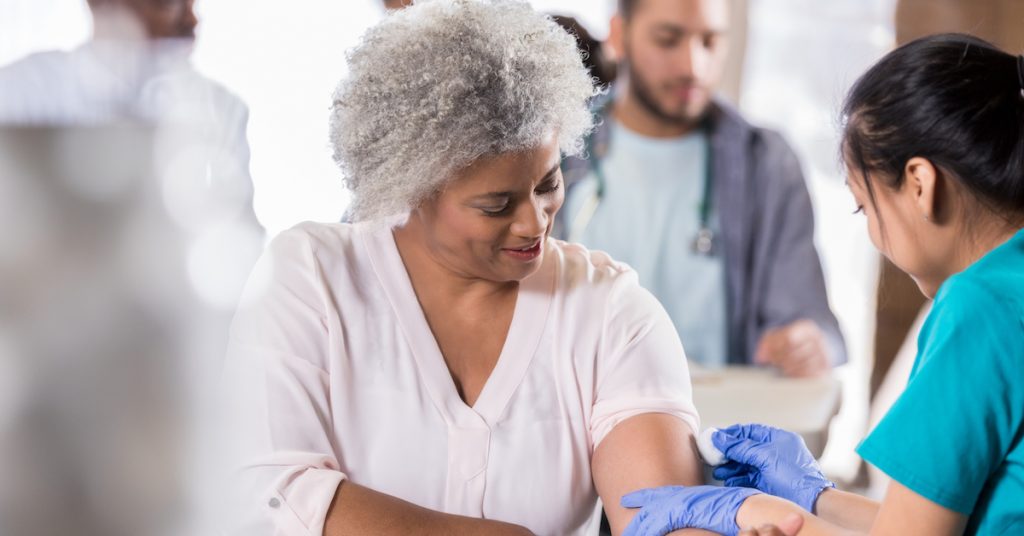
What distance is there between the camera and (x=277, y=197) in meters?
2.46

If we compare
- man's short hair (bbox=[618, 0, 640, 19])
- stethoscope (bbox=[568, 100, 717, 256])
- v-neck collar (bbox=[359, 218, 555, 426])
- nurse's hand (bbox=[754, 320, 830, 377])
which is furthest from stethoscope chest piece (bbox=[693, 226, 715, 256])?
v-neck collar (bbox=[359, 218, 555, 426])

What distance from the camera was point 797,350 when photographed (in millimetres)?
2570

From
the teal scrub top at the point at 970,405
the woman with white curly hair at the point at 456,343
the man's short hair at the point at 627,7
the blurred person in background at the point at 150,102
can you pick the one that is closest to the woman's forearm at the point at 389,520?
the woman with white curly hair at the point at 456,343

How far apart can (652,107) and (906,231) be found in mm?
1967

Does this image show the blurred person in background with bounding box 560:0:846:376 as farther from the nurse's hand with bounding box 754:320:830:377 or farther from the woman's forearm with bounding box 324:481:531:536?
the woman's forearm with bounding box 324:481:531:536

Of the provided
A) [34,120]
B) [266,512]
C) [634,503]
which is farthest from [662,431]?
[34,120]

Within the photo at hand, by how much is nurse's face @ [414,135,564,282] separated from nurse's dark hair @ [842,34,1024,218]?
42cm

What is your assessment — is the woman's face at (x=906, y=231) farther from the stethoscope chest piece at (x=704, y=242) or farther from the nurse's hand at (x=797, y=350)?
the stethoscope chest piece at (x=704, y=242)

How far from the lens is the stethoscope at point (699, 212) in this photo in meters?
2.86

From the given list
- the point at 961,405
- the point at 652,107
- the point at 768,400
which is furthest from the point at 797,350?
the point at 961,405

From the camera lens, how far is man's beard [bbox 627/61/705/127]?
2967mm

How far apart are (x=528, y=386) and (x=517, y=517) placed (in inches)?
6.6

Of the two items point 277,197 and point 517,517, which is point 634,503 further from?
point 277,197

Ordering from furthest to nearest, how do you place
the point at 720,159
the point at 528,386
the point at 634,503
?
the point at 720,159 < the point at 528,386 < the point at 634,503
